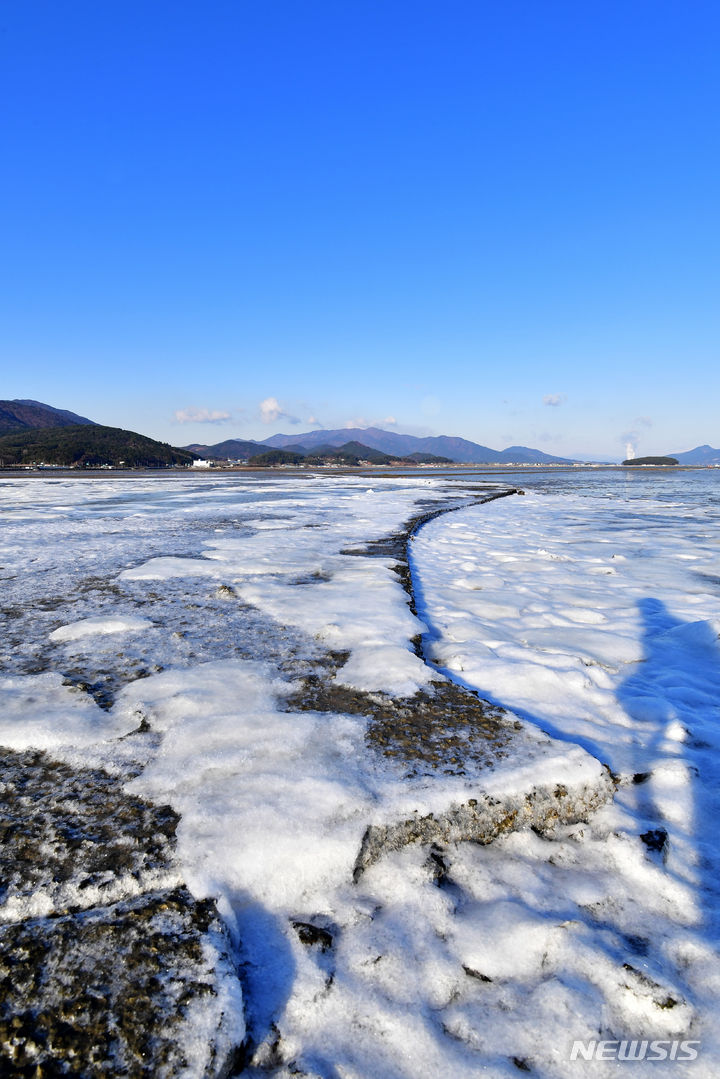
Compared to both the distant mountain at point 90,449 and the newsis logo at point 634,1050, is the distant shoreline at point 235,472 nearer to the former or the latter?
the distant mountain at point 90,449

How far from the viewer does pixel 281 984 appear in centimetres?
138

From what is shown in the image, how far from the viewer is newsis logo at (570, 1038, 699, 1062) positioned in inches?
49.4

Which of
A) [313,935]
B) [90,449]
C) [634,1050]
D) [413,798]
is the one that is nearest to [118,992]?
[313,935]

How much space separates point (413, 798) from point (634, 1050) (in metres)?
0.89

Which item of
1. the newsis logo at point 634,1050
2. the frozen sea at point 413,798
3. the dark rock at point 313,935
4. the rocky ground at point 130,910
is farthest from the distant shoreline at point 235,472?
the newsis logo at point 634,1050

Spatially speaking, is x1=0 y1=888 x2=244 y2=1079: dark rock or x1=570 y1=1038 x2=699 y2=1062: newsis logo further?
x1=570 y1=1038 x2=699 y2=1062: newsis logo

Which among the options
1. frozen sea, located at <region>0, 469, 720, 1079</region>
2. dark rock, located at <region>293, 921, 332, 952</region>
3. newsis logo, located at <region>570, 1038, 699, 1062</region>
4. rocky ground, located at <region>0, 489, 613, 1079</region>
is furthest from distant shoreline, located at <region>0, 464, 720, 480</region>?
newsis logo, located at <region>570, 1038, 699, 1062</region>

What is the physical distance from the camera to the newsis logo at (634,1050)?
4.12ft

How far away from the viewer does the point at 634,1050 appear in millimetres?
1279

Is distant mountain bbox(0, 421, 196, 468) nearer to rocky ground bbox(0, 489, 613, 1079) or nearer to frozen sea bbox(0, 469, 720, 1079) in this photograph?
frozen sea bbox(0, 469, 720, 1079)

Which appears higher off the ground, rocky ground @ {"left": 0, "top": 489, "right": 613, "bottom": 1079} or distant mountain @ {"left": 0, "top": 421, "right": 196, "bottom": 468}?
distant mountain @ {"left": 0, "top": 421, "right": 196, "bottom": 468}

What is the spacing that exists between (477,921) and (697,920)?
0.71 metres

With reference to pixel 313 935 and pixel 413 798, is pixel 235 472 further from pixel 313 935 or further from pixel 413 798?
pixel 313 935

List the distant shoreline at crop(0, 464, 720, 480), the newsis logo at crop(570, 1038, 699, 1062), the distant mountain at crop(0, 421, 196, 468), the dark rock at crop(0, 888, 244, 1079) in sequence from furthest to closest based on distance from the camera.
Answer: the distant mountain at crop(0, 421, 196, 468)
the distant shoreline at crop(0, 464, 720, 480)
the newsis logo at crop(570, 1038, 699, 1062)
the dark rock at crop(0, 888, 244, 1079)
